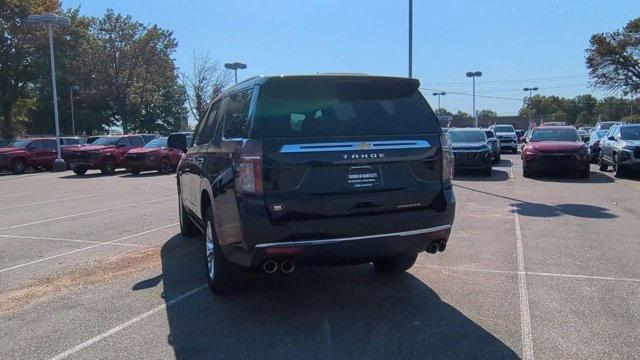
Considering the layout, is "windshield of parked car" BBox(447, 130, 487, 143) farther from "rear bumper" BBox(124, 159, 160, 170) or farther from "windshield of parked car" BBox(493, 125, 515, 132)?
"windshield of parked car" BBox(493, 125, 515, 132)

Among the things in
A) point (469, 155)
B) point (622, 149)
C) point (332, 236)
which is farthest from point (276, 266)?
point (622, 149)

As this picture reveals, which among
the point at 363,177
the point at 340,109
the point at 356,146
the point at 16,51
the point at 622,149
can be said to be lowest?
the point at 622,149

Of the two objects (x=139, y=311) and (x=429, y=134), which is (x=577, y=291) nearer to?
(x=429, y=134)

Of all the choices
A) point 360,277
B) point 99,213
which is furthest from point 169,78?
point 360,277

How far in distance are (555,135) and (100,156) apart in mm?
17699

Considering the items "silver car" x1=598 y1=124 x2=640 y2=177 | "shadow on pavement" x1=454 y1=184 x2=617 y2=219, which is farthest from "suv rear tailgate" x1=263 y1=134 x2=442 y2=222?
"silver car" x1=598 y1=124 x2=640 y2=177

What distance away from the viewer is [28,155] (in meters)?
28.2

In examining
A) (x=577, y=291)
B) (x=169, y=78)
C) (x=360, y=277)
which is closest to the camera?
(x=577, y=291)

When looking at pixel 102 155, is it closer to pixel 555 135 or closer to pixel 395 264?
pixel 555 135

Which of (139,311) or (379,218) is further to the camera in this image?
(139,311)

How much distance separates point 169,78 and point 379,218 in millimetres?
56829

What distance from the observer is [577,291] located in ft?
18.2

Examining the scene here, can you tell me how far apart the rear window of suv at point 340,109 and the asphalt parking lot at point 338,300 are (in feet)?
5.23

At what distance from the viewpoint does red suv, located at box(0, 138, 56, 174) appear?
89.5 ft
